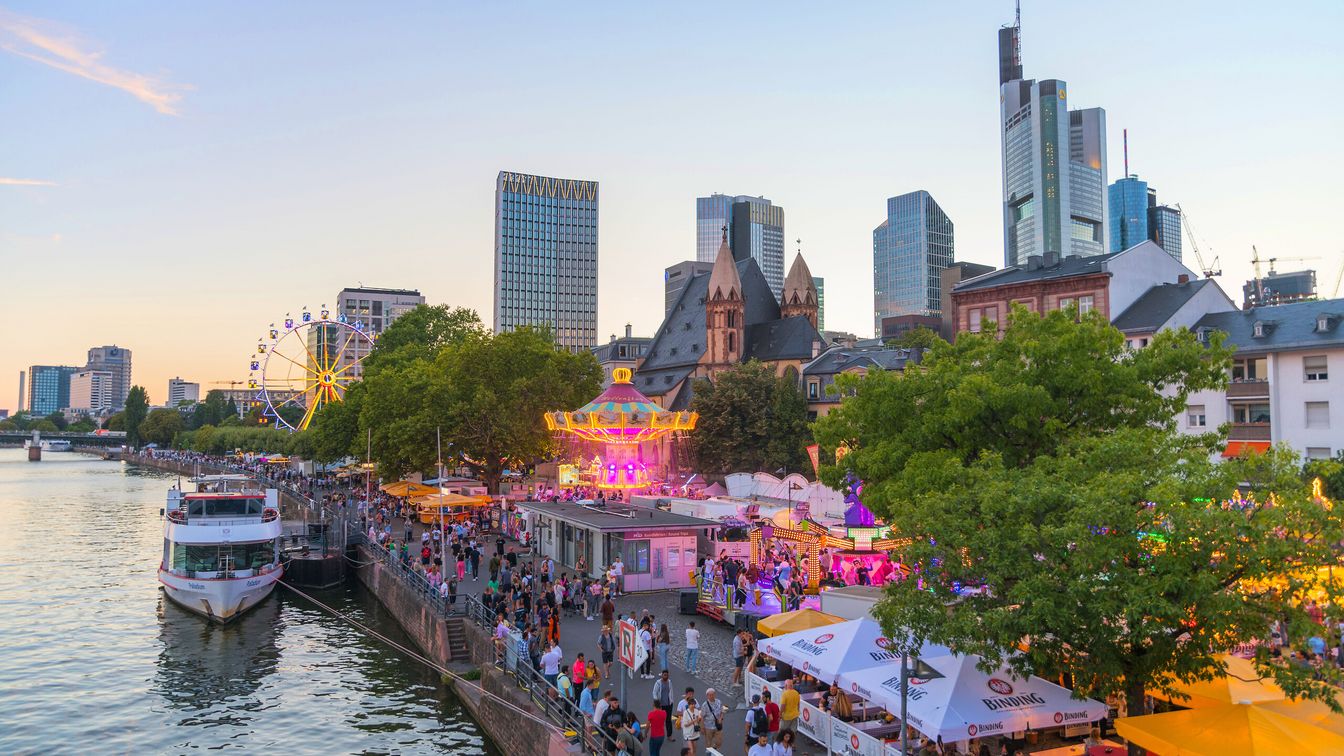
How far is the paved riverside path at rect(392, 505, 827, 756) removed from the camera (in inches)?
775

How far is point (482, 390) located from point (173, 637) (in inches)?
1214

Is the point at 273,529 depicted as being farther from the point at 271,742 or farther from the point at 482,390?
the point at 482,390

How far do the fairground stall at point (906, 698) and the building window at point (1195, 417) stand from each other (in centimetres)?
4363

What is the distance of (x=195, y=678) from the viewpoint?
33.6 meters

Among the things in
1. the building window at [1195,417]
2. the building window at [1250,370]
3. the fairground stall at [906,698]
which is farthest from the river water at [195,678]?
the building window at [1250,370]

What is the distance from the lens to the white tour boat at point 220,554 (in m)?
41.7

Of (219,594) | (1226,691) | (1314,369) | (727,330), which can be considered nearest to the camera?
(1226,691)

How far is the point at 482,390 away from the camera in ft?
223

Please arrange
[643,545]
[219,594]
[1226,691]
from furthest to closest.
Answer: [219,594] < [643,545] < [1226,691]

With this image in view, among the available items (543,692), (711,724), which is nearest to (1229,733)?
(711,724)

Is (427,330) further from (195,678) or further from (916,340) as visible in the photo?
(195,678)

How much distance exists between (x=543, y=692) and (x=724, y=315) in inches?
3176

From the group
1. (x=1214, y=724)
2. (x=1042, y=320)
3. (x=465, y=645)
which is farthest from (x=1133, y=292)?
(x=1214, y=724)

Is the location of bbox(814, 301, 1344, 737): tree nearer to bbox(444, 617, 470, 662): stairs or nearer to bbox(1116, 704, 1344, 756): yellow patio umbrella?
bbox(1116, 704, 1344, 756): yellow patio umbrella
